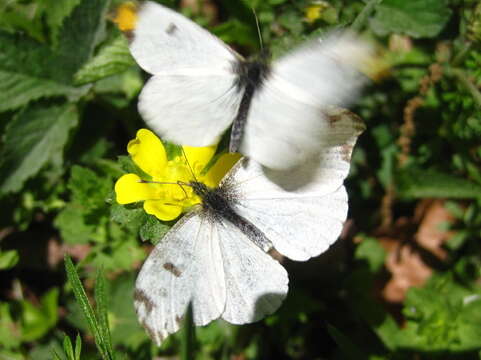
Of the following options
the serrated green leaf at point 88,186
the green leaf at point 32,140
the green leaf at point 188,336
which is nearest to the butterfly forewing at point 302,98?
the green leaf at point 188,336

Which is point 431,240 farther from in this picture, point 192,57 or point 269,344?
point 192,57

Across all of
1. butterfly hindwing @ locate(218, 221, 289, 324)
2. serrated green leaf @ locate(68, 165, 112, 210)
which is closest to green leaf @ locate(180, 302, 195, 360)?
butterfly hindwing @ locate(218, 221, 289, 324)

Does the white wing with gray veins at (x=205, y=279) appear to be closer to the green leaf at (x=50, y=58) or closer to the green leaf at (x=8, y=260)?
the green leaf at (x=50, y=58)

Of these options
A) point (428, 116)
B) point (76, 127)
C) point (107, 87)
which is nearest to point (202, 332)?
point (76, 127)

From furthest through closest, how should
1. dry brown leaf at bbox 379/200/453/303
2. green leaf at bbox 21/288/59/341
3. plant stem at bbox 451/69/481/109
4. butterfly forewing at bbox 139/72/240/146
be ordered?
dry brown leaf at bbox 379/200/453/303 → green leaf at bbox 21/288/59/341 → plant stem at bbox 451/69/481/109 → butterfly forewing at bbox 139/72/240/146

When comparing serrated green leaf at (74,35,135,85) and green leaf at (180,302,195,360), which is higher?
serrated green leaf at (74,35,135,85)

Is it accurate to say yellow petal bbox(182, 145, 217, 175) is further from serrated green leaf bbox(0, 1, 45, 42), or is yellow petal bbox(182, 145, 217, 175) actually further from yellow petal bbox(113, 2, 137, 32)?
serrated green leaf bbox(0, 1, 45, 42)
